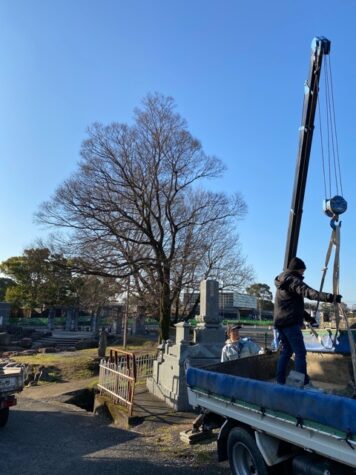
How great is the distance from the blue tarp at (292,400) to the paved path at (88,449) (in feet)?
7.20

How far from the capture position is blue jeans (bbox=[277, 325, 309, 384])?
5293 millimetres

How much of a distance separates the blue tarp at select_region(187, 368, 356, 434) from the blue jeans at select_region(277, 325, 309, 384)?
3.42 feet

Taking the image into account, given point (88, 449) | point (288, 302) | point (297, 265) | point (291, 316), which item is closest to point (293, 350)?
point (291, 316)

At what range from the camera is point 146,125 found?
2438 centimetres

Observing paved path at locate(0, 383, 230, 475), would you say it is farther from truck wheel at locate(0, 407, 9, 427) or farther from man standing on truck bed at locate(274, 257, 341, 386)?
man standing on truck bed at locate(274, 257, 341, 386)

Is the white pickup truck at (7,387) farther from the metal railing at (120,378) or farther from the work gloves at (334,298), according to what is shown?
the work gloves at (334,298)

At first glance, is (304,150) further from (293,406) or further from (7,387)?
(7,387)

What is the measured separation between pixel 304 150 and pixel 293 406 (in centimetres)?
781

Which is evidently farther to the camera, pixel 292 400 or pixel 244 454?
pixel 244 454

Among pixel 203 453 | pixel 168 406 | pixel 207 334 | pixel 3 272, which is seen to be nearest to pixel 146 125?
→ pixel 207 334

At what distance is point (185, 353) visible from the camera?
459 inches

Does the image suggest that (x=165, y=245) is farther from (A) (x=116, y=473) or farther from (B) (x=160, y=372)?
(A) (x=116, y=473)

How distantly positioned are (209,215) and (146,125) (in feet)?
20.6

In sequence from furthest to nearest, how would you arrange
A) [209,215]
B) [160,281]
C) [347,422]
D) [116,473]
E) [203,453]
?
[209,215]
[160,281]
[203,453]
[116,473]
[347,422]
